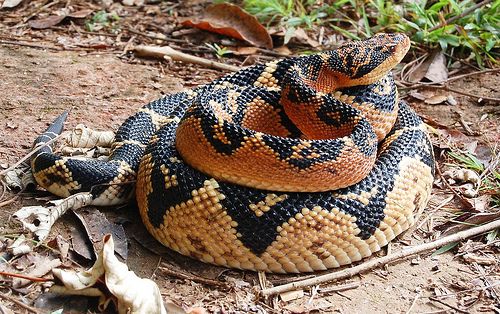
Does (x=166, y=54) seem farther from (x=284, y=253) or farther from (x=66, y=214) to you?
(x=284, y=253)

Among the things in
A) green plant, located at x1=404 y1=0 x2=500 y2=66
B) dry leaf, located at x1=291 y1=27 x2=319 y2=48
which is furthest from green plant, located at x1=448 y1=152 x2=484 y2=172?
dry leaf, located at x1=291 y1=27 x2=319 y2=48

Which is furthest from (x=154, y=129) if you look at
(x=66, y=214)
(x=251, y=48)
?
(x=251, y=48)

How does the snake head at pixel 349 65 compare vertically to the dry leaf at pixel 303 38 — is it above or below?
above

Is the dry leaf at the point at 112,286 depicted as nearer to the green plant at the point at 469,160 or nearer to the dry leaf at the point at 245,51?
the green plant at the point at 469,160

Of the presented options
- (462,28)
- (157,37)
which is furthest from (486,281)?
(157,37)

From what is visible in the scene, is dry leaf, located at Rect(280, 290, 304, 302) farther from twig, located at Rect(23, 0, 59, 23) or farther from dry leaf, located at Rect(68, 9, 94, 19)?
twig, located at Rect(23, 0, 59, 23)

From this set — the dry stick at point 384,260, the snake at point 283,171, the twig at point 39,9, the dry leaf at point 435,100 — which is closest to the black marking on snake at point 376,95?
the snake at point 283,171
